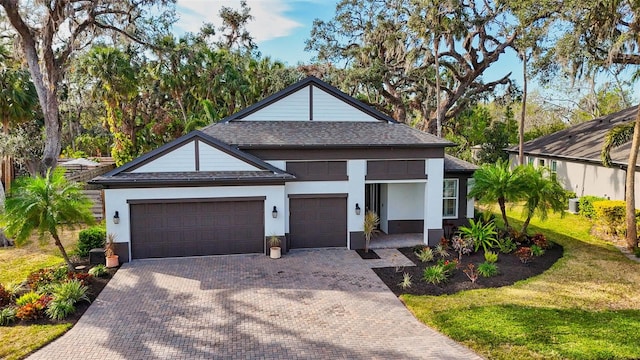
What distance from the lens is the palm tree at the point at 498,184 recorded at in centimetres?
1536

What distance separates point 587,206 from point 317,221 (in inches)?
567

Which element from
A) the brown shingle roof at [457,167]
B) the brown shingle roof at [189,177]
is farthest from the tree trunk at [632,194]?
the brown shingle roof at [189,177]

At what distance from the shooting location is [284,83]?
33562 millimetres

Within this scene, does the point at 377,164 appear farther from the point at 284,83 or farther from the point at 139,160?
the point at 284,83

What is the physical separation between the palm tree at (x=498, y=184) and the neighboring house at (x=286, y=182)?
4.57 feet

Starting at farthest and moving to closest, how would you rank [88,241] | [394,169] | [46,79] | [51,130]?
[51,130] → [46,79] → [394,169] → [88,241]

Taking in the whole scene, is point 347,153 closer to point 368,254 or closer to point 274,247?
point 368,254

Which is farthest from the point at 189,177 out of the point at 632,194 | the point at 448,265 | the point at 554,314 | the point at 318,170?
the point at 632,194

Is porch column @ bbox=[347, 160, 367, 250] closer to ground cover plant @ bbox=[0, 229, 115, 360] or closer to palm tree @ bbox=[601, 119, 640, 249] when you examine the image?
ground cover plant @ bbox=[0, 229, 115, 360]

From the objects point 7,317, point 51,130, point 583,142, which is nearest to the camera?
point 7,317

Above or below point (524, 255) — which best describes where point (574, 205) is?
above

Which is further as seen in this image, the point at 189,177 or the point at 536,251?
the point at 536,251

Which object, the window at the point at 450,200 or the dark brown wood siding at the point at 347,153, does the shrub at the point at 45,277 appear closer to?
the dark brown wood siding at the point at 347,153

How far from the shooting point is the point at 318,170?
51.4 ft
